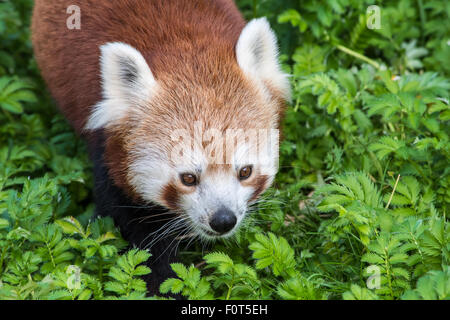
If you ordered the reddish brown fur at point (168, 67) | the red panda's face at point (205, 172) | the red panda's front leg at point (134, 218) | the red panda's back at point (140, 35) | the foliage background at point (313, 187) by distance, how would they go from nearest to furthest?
the foliage background at point (313, 187), the red panda's face at point (205, 172), the reddish brown fur at point (168, 67), the red panda's back at point (140, 35), the red panda's front leg at point (134, 218)

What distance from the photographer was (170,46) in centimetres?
334

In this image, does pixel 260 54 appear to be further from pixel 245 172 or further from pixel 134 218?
pixel 134 218

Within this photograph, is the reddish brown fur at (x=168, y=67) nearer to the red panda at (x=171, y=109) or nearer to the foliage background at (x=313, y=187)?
the red panda at (x=171, y=109)

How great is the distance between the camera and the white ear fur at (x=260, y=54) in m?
3.26

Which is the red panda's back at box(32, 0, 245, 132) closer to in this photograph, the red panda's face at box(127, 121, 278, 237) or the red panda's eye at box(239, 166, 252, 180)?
the red panda's face at box(127, 121, 278, 237)

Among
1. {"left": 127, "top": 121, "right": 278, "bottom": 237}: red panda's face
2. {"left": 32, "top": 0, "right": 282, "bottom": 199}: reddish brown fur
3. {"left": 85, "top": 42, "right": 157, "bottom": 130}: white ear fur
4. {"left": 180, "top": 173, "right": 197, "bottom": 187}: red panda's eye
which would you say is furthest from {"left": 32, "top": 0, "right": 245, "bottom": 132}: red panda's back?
{"left": 180, "top": 173, "right": 197, "bottom": 187}: red panda's eye

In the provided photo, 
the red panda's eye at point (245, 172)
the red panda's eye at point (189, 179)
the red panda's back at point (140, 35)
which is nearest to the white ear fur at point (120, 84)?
the red panda's back at point (140, 35)

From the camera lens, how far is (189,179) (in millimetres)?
3143

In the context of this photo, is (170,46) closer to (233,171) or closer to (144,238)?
(233,171)

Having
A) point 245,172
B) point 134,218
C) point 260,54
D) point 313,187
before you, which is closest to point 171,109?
point 245,172

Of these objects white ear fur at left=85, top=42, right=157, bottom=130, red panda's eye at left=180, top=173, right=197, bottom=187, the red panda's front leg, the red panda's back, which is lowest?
the red panda's front leg

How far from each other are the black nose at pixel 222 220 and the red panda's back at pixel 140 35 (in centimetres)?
82

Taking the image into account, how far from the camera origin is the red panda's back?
3.34 meters

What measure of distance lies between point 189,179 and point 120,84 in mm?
656
